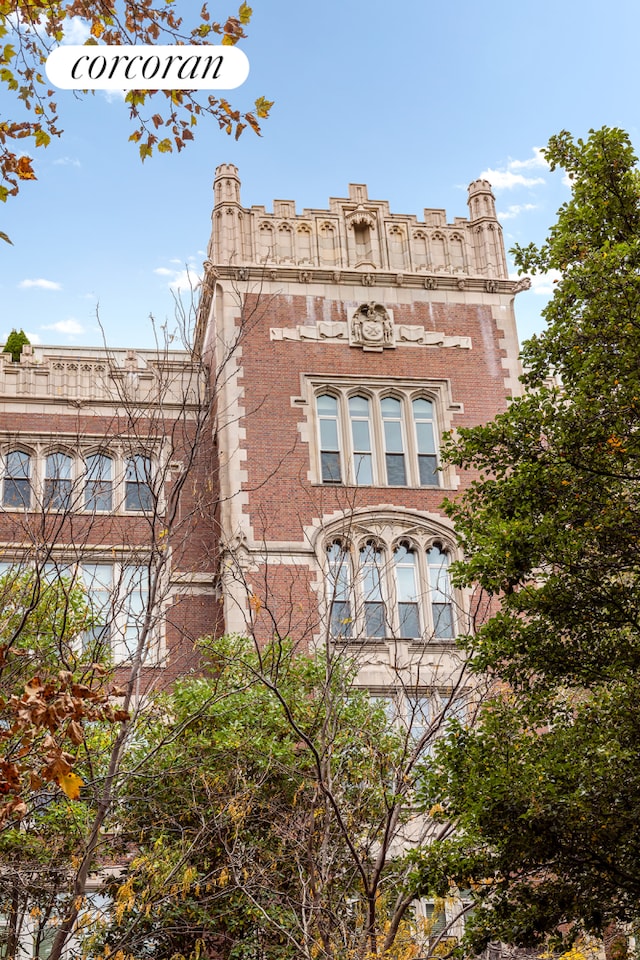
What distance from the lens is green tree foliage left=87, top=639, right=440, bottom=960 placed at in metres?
14.2

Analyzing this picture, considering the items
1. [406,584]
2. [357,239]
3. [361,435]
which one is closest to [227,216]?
[357,239]

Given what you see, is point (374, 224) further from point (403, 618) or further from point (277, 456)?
point (403, 618)

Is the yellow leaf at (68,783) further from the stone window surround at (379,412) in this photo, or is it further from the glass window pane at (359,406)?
the glass window pane at (359,406)

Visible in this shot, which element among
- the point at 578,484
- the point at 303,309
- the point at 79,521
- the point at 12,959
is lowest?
the point at 12,959

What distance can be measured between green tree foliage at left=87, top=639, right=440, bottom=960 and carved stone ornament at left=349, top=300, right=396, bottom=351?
9325 millimetres

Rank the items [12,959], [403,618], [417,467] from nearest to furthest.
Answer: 1. [12,959]
2. [403,618]
3. [417,467]

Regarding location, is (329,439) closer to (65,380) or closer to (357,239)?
(357,239)

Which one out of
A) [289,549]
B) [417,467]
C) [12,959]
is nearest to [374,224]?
[417,467]

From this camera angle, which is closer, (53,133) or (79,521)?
(53,133)

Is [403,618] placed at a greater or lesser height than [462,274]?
lesser

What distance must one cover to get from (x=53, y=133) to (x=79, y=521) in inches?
641

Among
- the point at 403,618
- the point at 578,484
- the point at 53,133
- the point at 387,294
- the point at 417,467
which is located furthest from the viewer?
the point at 387,294

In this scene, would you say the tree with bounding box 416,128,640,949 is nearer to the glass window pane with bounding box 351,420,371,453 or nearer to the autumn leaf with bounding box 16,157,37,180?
the autumn leaf with bounding box 16,157,37,180

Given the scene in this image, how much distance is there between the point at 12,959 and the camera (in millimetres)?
13039
